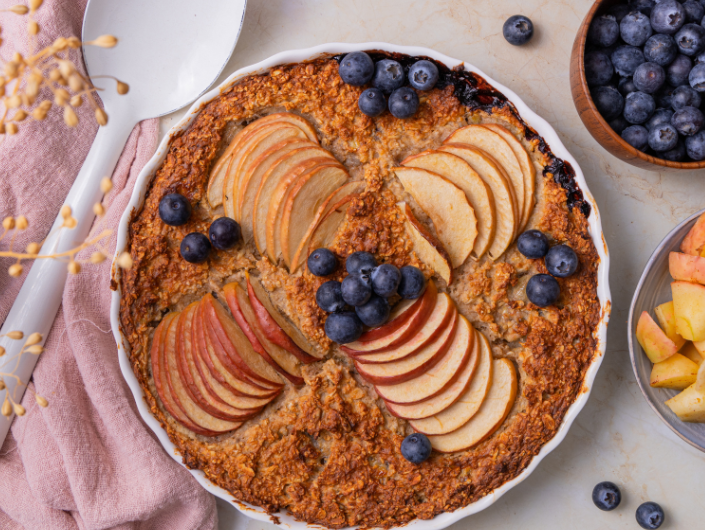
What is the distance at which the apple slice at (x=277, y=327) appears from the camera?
8.30ft

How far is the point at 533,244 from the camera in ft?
8.23

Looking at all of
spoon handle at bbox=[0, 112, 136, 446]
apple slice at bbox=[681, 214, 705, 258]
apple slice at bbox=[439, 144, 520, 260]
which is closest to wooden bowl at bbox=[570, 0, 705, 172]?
apple slice at bbox=[681, 214, 705, 258]

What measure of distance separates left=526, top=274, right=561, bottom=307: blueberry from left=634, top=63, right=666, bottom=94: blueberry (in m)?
0.96

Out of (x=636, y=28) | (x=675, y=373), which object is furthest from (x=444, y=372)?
(x=636, y=28)

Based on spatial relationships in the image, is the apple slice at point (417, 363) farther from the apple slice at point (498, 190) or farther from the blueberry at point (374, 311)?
the apple slice at point (498, 190)

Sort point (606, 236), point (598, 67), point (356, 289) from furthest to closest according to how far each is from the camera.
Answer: point (606, 236)
point (598, 67)
point (356, 289)

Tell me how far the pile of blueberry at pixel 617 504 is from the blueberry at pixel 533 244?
1.28 metres

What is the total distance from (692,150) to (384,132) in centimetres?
137

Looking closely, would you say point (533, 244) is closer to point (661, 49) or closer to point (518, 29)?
point (661, 49)

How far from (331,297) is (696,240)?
167cm

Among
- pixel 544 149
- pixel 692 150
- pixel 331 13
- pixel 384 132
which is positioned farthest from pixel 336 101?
pixel 692 150

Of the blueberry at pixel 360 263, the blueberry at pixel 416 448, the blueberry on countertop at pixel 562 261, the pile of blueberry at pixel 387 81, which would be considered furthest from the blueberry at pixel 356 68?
the blueberry at pixel 416 448

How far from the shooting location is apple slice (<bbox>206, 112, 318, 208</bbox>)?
2611mm

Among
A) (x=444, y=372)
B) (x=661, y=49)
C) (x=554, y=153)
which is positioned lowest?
(x=444, y=372)
